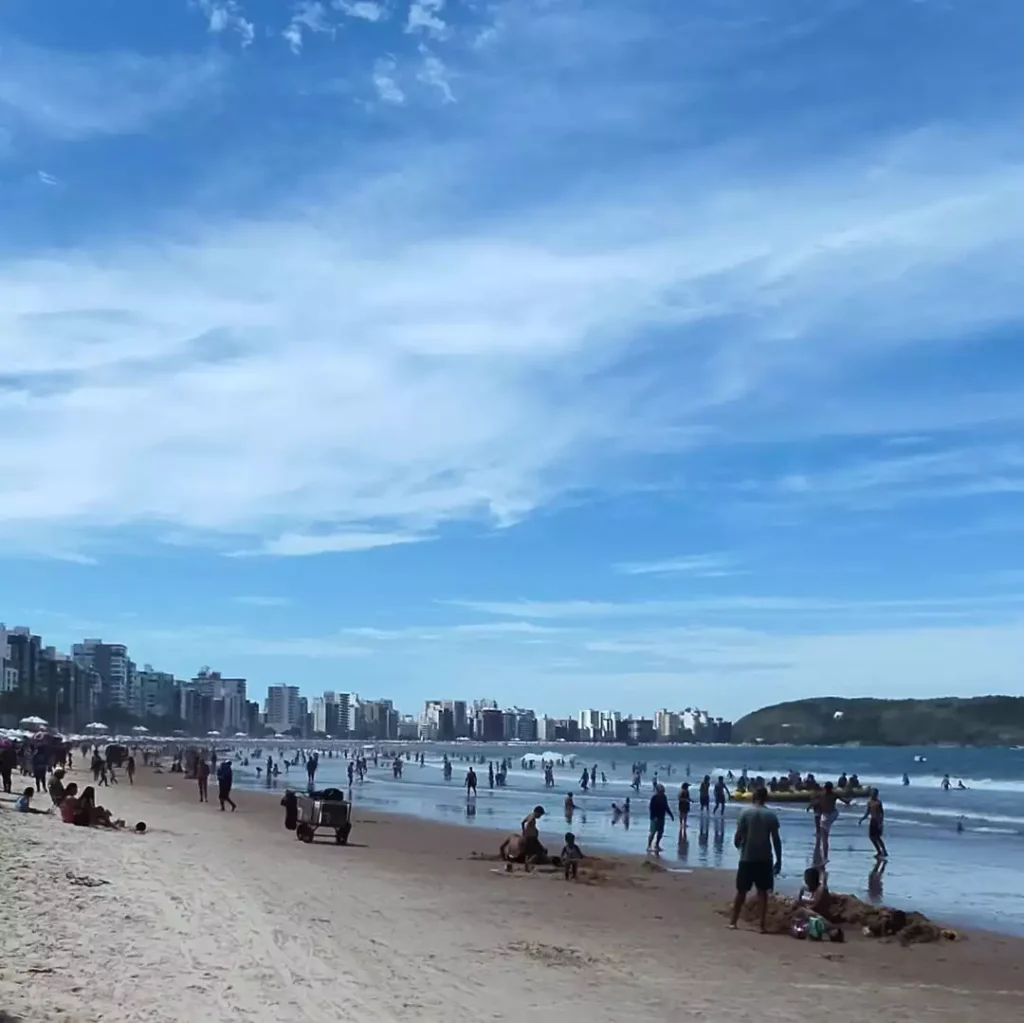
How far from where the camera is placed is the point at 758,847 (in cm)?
1361

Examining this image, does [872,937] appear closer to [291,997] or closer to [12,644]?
[291,997]

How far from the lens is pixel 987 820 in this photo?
46281 millimetres

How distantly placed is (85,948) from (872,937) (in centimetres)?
884

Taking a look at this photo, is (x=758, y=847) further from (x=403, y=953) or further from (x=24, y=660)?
(x=24, y=660)

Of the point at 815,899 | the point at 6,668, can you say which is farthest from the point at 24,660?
the point at 815,899

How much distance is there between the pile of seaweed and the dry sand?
0.31 meters

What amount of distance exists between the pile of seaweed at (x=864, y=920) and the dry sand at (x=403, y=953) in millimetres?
309

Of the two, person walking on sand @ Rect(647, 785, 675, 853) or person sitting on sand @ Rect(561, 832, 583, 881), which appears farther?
person walking on sand @ Rect(647, 785, 675, 853)

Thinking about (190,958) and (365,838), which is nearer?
(190,958)

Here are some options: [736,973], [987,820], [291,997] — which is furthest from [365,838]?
[987,820]

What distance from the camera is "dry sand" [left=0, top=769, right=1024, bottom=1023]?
8.77 metres

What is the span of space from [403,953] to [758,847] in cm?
440

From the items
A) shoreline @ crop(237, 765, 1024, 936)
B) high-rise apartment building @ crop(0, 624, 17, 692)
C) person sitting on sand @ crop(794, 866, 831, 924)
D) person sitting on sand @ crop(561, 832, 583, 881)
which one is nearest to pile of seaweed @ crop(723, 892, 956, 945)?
person sitting on sand @ crop(794, 866, 831, 924)

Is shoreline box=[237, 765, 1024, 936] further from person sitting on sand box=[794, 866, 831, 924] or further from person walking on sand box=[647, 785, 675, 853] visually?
person sitting on sand box=[794, 866, 831, 924]
